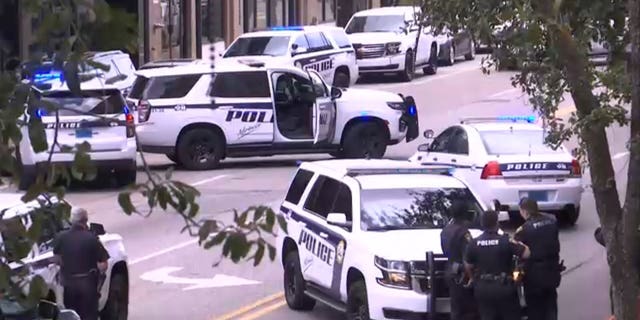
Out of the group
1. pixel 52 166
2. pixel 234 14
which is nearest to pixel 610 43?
pixel 52 166

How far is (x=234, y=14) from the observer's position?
4534cm

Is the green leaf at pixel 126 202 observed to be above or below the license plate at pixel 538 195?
above

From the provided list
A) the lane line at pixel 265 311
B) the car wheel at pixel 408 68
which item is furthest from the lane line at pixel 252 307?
the car wheel at pixel 408 68

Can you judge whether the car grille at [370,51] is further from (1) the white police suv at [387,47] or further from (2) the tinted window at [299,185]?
(2) the tinted window at [299,185]

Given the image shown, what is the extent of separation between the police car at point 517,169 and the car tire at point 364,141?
5.75m

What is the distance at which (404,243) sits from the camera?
12898 mm

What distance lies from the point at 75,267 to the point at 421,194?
3462 mm

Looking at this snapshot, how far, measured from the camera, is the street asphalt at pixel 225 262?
15250 mm

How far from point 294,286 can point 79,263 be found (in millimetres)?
3161

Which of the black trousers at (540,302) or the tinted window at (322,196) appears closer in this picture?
the black trousers at (540,302)

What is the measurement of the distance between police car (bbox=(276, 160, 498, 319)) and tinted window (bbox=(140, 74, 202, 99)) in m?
9.89

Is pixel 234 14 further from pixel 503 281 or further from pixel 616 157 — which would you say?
pixel 503 281

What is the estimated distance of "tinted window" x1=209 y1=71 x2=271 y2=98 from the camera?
2492 centimetres

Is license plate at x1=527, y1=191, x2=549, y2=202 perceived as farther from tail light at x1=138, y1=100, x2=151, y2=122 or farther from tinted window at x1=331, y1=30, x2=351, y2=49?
tinted window at x1=331, y1=30, x2=351, y2=49
